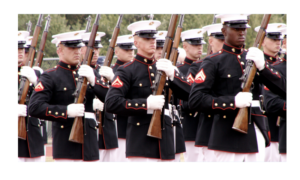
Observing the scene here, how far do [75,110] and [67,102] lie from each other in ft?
1.14

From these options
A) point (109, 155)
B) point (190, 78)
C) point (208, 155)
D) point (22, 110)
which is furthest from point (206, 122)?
point (22, 110)

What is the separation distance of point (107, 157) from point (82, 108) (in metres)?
1.83

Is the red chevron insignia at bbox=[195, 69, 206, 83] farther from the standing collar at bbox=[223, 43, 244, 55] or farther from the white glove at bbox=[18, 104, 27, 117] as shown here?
the white glove at bbox=[18, 104, 27, 117]

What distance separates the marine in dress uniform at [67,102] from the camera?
6.00 metres

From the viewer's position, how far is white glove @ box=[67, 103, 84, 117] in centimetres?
594

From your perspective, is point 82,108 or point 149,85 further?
point 82,108

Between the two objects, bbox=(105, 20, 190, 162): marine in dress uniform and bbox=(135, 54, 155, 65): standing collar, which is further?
bbox=(135, 54, 155, 65): standing collar

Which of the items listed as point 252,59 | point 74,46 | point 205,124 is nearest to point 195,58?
point 205,124

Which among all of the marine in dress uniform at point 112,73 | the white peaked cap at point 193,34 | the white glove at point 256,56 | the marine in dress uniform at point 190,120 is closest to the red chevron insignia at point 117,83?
the white glove at point 256,56

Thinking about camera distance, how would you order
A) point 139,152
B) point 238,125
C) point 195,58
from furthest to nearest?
point 195,58, point 139,152, point 238,125

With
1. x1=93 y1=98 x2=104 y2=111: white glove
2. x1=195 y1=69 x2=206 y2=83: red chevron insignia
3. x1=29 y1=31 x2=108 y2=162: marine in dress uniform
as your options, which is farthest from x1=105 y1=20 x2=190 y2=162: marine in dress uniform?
x1=93 y1=98 x2=104 y2=111: white glove

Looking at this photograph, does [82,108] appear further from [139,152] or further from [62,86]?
[139,152]

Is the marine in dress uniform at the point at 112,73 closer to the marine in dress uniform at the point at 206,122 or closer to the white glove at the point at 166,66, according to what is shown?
the marine in dress uniform at the point at 206,122

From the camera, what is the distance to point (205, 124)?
250 inches
